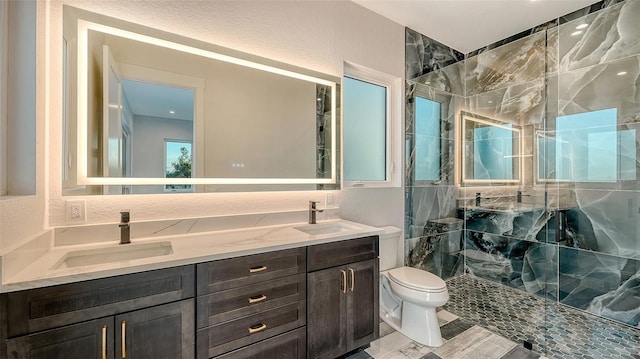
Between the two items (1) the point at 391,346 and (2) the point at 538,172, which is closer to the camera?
(1) the point at 391,346

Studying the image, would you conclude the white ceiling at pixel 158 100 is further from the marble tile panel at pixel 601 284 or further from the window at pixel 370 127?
the marble tile panel at pixel 601 284

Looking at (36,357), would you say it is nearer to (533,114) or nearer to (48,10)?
(48,10)

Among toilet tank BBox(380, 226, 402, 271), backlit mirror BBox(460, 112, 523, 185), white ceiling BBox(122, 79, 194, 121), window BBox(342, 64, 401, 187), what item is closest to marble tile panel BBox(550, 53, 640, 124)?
backlit mirror BBox(460, 112, 523, 185)

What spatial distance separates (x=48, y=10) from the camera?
53.2 inches

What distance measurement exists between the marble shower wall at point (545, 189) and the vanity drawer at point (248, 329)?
64.3 inches

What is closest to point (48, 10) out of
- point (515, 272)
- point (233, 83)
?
point (233, 83)

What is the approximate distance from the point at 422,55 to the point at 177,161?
2.67 meters

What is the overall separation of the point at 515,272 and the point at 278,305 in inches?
110

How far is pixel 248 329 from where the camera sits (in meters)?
1.39

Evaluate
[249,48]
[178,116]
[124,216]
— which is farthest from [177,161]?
[249,48]

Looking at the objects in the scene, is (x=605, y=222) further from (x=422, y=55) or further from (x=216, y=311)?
(x=216, y=311)

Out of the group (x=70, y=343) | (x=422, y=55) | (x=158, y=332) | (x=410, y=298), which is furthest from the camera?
(x=422, y=55)

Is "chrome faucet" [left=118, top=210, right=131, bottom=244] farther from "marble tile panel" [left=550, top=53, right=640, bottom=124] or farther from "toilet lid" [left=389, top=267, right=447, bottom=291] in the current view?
"marble tile panel" [left=550, top=53, right=640, bottom=124]

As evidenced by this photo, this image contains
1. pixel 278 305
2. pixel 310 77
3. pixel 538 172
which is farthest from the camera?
pixel 538 172
